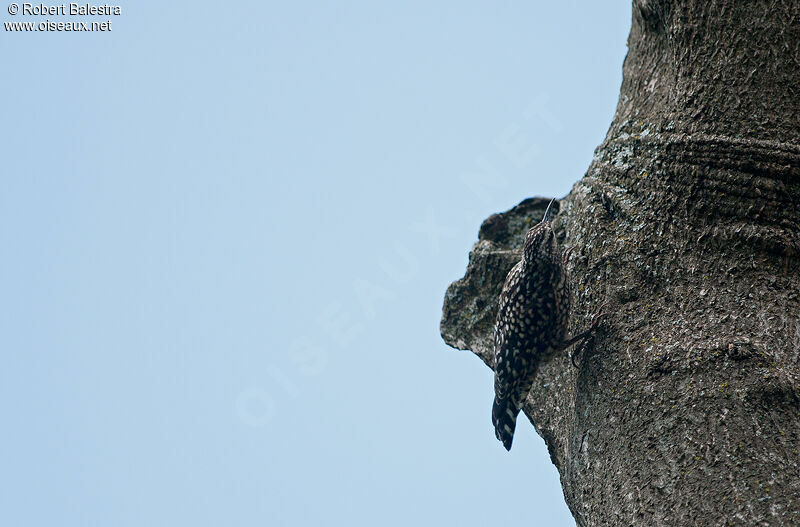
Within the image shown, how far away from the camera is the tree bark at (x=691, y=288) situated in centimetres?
305

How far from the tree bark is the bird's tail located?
18 centimetres

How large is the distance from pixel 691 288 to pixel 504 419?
5.89ft

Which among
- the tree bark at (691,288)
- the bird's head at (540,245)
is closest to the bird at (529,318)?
the bird's head at (540,245)

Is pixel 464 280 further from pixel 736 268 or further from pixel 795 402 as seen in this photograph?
pixel 795 402

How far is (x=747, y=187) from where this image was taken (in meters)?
3.71

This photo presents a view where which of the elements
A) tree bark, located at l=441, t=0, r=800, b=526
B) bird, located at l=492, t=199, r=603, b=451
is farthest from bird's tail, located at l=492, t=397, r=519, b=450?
tree bark, located at l=441, t=0, r=800, b=526

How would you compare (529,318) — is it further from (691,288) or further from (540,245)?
(691,288)

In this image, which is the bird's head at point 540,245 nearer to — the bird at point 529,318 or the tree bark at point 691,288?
the bird at point 529,318

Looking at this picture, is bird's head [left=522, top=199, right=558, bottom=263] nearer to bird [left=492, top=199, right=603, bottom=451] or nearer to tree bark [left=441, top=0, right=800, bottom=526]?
bird [left=492, top=199, right=603, bottom=451]

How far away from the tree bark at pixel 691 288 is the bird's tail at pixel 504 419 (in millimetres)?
177

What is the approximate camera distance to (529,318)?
4.56 metres

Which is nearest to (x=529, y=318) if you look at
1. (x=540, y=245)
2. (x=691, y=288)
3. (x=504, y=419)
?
(x=540, y=245)

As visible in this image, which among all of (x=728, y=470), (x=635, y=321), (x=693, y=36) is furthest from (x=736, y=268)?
(x=693, y=36)

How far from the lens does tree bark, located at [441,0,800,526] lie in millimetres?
3051
